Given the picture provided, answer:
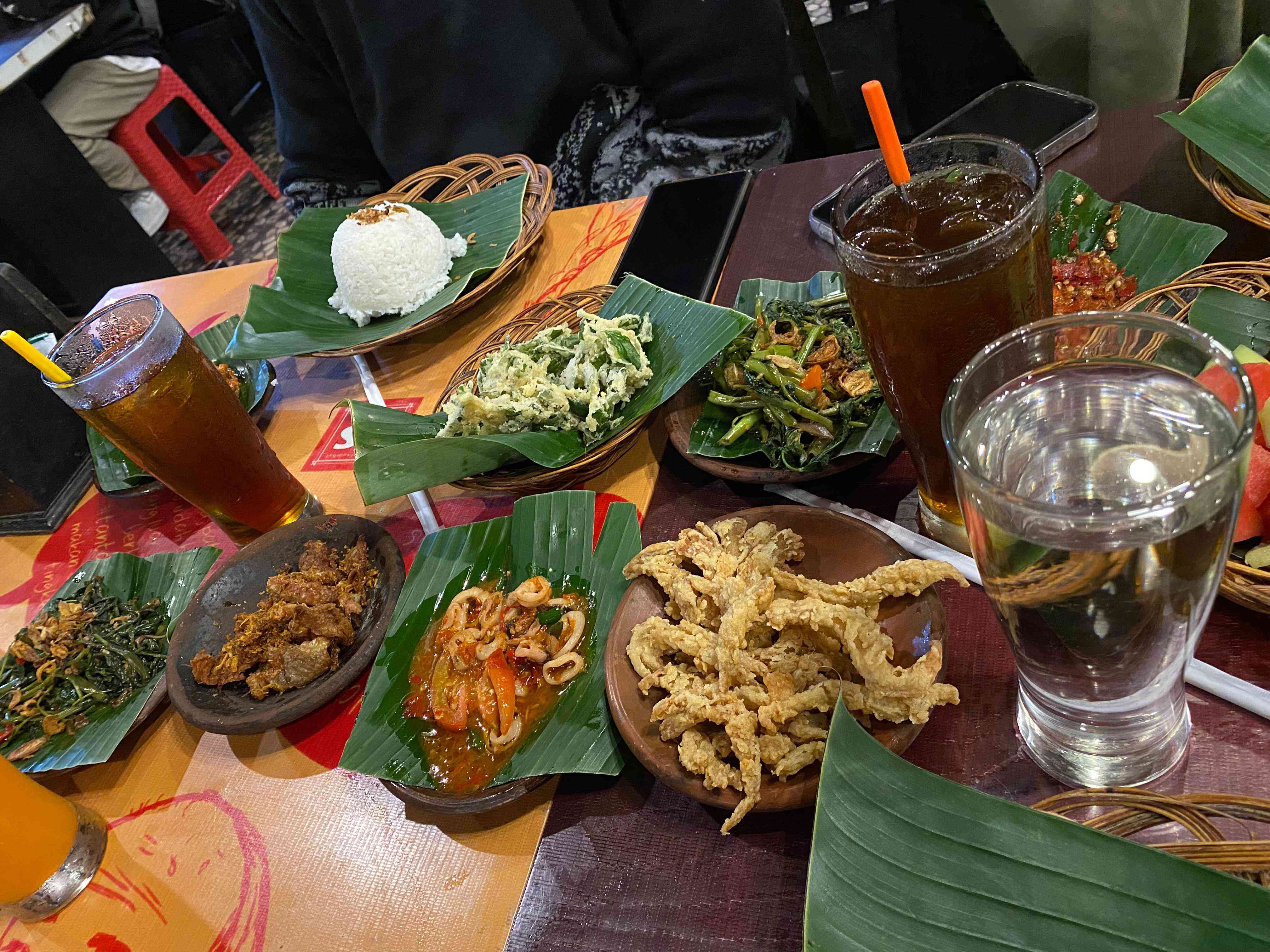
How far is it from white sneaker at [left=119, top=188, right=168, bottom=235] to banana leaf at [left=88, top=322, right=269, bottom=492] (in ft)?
16.1

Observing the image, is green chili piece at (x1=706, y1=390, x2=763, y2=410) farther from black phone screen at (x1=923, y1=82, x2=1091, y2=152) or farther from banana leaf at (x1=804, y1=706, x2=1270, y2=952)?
black phone screen at (x1=923, y1=82, x2=1091, y2=152)

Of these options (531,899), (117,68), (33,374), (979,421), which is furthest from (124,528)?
(117,68)

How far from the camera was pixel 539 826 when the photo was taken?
1.19m

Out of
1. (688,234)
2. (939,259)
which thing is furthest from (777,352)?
(688,234)

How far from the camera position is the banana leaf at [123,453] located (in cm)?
212

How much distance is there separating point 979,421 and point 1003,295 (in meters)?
0.28

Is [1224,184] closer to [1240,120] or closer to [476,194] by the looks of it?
[1240,120]

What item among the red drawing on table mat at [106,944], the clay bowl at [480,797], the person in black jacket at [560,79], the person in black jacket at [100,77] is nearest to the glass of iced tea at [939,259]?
the clay bowl at [480,797]

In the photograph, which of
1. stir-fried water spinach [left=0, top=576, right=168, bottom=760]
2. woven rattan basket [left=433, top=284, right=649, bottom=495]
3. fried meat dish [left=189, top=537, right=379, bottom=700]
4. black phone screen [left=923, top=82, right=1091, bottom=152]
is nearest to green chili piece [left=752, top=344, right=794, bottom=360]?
woven rattan basket [left=433, top=284, right=649, bottom=495]

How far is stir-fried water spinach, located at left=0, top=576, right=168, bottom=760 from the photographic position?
1.60 m

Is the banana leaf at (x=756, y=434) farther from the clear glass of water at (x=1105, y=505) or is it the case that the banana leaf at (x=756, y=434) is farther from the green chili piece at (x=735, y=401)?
the clear glass of water at (x=1105, y=505)

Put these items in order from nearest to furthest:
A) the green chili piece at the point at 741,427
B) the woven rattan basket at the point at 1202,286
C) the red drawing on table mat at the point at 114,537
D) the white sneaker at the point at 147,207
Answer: the woven rattan basket at the point at 1202,286
the green chili piece at the point at 741,427
the red drawing on table mat at the point at 114,537
the white sneaker at the point at 147,207

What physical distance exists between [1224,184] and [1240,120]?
11cm

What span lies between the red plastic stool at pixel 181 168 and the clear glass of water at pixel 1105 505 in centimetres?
669
